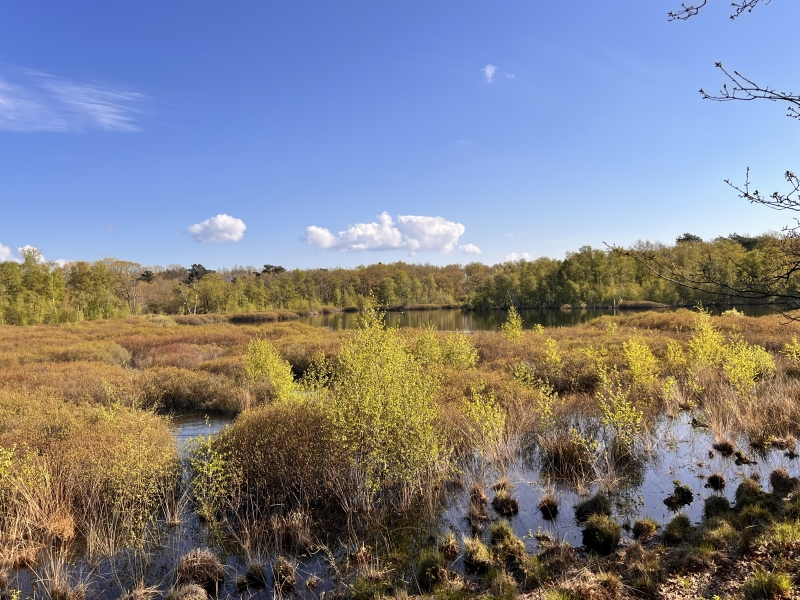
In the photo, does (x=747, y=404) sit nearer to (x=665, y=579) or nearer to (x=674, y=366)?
(x=674, y=366)

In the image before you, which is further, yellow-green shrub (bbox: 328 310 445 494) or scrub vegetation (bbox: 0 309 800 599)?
yellow-green shrub (bbox: 328 310 445 494)

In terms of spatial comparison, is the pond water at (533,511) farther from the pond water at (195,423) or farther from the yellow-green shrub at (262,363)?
the yellow-green shrub at (262,363)

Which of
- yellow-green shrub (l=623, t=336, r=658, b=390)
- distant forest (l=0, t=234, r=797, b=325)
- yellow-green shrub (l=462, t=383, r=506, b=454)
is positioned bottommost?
yellow-green shrub (l=462, t=383, r=506, b=454)

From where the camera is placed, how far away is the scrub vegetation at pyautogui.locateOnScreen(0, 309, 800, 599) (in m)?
6.34

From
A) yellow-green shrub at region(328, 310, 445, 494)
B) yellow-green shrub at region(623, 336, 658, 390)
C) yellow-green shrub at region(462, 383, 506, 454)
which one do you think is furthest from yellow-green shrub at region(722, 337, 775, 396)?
yellow-green shrub at region(328, 310, 445, 494)

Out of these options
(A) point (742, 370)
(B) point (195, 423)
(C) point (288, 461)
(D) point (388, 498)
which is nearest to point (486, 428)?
(D) point (388, 498)

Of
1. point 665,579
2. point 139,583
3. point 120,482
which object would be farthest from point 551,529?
point 120,482

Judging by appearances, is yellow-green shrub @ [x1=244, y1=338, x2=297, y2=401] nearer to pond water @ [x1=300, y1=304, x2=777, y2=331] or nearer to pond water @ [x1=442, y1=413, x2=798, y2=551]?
pond water @ [x1=442, y1=413, x2=798, y2=551]

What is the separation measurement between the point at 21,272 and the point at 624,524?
7028cm

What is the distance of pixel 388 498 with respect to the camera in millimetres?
8844

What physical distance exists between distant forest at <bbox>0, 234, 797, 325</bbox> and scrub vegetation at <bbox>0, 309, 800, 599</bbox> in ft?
114

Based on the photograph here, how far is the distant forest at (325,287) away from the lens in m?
58.2

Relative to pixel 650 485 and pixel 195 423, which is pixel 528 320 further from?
pixel 650 485

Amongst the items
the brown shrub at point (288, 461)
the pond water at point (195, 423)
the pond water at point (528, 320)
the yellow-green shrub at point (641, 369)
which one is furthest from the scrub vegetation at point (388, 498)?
the pond water at point (528, 320)
